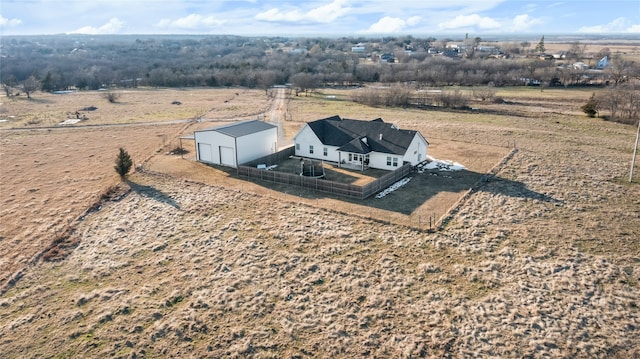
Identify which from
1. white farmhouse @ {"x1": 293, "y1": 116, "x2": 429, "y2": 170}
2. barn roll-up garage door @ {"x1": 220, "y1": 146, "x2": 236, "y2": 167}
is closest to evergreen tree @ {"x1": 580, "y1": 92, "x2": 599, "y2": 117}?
white farmhouse @ {"x1": 293, "y1": 116, "x2": 429, "y2": 170}

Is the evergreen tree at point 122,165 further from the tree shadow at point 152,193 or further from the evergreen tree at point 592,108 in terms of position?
the evergreen tree at point 592,108

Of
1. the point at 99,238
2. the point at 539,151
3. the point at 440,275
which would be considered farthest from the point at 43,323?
the point at 539,151

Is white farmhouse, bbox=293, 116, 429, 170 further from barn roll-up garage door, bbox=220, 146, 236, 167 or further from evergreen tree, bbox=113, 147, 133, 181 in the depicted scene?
evergreen tree, bbox=113, 147, 133, 181

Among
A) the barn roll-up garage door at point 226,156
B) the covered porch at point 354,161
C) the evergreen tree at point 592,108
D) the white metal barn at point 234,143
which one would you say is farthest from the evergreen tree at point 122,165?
the evergreen tree at point 592,108

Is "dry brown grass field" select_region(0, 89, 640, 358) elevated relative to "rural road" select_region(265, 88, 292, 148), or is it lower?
lower

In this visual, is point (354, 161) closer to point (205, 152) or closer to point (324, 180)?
point (324, 180)

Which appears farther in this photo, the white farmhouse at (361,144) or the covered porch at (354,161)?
the covered porch at (354,161)
